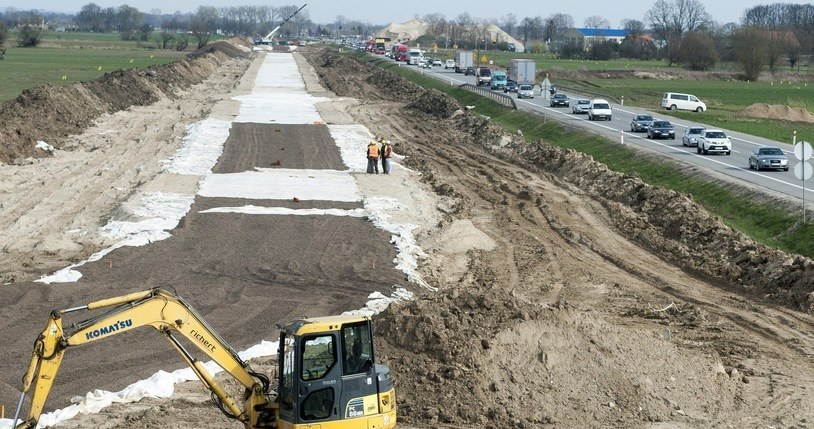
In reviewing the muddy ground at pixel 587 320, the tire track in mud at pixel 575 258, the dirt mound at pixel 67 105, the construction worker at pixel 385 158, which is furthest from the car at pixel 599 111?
the dirt mound at pixel 67 105

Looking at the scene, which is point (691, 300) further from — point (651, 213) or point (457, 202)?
point (457, 202)

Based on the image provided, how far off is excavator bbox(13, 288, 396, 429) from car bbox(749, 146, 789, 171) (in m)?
33.8

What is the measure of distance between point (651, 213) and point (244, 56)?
468 feet

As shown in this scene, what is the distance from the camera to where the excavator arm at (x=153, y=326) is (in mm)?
13453

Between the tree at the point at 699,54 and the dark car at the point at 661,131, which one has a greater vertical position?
the tree at the point at 699,54

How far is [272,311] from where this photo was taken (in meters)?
24.1

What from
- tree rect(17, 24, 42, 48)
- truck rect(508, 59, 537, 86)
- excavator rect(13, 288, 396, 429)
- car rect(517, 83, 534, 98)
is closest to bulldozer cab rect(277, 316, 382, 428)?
excavator rect(13, 288, 396, 429)

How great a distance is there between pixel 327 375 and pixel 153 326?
242cm

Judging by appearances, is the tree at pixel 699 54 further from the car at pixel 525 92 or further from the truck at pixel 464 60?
the car at pixel 525 92

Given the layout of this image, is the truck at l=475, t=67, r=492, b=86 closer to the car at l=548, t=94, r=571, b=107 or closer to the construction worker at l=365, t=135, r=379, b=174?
the car at l=548, t=94, r=571, b=107

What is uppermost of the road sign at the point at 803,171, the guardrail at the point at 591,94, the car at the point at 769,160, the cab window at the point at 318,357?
the road sign at the point at 803,171

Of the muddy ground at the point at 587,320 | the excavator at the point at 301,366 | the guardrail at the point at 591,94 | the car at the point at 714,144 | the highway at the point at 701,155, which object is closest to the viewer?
the excavator at the point at 301,366

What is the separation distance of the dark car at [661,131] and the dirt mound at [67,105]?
30.7 meters

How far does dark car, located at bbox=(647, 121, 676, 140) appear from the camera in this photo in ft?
190
